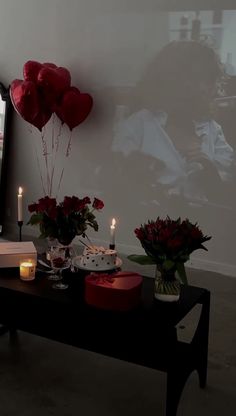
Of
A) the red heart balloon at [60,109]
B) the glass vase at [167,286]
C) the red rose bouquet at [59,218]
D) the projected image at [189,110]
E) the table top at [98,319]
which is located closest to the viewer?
the table top at [98,319]

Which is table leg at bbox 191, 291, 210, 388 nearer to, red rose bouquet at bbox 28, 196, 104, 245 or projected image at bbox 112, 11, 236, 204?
red rose bouquet at bbox 28, 196, 104, 245

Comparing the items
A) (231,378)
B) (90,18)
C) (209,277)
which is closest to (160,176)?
(209,277)

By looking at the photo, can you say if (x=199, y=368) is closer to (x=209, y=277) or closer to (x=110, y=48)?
(x=209, y=277)

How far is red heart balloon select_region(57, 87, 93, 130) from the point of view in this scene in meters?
3.52

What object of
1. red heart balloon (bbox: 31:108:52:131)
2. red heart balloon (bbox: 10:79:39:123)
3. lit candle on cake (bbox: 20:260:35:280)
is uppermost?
red heart balloon (bbox: 10:79:39:123)

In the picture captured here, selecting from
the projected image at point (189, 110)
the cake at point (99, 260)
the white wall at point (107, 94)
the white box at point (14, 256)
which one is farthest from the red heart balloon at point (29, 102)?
the cake at point (99, 260)

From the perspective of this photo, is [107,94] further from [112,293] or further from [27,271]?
[112,293]

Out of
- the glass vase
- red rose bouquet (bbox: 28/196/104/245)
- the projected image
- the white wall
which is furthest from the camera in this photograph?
the white wall

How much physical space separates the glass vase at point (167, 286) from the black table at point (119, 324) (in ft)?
0.09

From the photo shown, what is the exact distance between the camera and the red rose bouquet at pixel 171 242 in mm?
1629

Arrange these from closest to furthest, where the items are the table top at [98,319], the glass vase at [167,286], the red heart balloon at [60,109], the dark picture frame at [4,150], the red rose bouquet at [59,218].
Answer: the table top at [98,319]
the glass vase at [167,286]
the red rose bouquet at [59,218]
the red heart balloon at [60,109]
the dark picture frame at [4,150]

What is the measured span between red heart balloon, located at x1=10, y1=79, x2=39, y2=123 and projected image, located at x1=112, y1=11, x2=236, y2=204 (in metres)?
0.66

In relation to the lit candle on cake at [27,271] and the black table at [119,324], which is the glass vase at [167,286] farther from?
the lit candle on cake at [27,271]

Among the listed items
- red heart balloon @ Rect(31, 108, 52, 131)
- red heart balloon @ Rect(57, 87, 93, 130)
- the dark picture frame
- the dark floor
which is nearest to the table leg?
the dark floor
